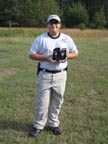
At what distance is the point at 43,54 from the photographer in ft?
16.2

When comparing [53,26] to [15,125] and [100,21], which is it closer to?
[15,125]

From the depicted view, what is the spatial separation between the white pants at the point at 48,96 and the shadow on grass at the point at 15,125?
38 cm

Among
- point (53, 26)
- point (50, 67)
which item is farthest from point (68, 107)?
point (53, 26)

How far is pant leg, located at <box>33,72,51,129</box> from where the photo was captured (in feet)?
16.5

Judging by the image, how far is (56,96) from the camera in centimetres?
519

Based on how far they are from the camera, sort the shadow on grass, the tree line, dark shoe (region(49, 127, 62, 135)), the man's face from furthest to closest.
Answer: the tree line → the shadow on grass → dark shoe (region(49, 127, 62, 135)) → the man's face

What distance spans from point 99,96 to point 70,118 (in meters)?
1.72

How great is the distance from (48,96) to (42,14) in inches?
2770

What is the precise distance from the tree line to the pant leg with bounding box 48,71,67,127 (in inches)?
2496

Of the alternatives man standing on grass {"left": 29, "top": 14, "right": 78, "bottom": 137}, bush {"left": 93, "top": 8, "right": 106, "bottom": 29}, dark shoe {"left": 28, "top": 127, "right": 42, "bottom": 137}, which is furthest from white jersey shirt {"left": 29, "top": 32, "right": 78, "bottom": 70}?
bush {"left": 93, "top": 8, "right": 106, "bottom": 29}

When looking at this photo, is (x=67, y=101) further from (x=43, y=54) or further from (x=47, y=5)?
(x=47, y=5)

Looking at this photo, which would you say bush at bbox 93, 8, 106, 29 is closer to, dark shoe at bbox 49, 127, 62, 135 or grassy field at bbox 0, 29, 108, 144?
grassy field at bbox 0, 29, 108, 144

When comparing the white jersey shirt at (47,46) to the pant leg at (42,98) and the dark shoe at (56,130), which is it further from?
the dark shoe at (56,130)

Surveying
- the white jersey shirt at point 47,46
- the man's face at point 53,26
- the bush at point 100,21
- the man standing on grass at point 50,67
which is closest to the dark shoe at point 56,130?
the man standing on grass at point 50,67
